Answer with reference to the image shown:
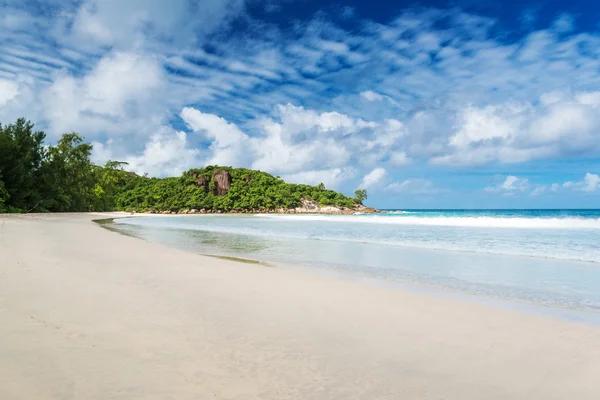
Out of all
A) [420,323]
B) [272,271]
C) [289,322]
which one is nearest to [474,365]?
[420,323]

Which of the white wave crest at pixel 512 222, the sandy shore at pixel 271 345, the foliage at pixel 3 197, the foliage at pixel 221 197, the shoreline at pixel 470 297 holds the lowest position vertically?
the shoreline at pixel 470 297

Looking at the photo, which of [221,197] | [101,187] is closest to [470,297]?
[101,187]

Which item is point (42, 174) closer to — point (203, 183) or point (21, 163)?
point (21, 163)

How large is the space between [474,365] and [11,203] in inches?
2053

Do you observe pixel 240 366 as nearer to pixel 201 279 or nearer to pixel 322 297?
pixel 322 297

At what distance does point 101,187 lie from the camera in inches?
2894

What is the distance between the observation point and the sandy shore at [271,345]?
2.85 m

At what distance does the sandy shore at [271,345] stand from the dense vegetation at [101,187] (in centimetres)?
4369

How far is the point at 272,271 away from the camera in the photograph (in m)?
8.51

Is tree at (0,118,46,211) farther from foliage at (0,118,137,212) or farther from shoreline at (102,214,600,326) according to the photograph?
shoreline at (102,214,600,326)

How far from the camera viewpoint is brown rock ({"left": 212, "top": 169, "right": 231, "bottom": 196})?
106750 mm

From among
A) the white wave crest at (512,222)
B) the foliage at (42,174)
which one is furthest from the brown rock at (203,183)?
the white wave crest at (512,222)

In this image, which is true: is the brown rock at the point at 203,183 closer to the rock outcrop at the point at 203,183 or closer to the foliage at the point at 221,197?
the rock outcrop at the point at 203,183

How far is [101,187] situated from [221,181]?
38.0 meters
